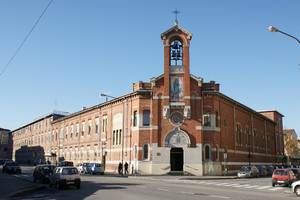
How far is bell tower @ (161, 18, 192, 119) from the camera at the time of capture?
38062mm

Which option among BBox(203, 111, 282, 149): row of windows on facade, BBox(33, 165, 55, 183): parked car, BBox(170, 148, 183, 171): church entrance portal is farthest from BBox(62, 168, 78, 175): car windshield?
BBox(203, 111, 282, 149): row of windows on facade

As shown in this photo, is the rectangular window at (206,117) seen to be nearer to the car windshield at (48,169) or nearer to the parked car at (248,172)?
the parked car at (248,172)

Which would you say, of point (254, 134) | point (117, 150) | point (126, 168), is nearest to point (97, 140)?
point (117, 150)

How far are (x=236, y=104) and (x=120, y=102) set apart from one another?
58.1 feet

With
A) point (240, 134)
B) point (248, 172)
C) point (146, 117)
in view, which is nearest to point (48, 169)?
point (146, 117)

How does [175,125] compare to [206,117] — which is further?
[206,117]

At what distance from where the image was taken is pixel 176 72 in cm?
3888

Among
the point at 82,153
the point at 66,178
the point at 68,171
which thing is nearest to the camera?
the point at 66,178

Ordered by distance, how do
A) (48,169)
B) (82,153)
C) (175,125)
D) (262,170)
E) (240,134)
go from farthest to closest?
(82,153)
(240,134)
(262,170)
(175,125)
(48,169)

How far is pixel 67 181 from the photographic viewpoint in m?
20.3

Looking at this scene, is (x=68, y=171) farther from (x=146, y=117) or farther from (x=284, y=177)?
(x=146, y=117)

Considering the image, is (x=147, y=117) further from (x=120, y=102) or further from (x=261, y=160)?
(x=261, y=160)

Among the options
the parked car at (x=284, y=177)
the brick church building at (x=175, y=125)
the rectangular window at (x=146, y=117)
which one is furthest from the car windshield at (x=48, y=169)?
the parked car at (x=284, y=177)

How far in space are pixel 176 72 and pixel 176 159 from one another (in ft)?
35.2
